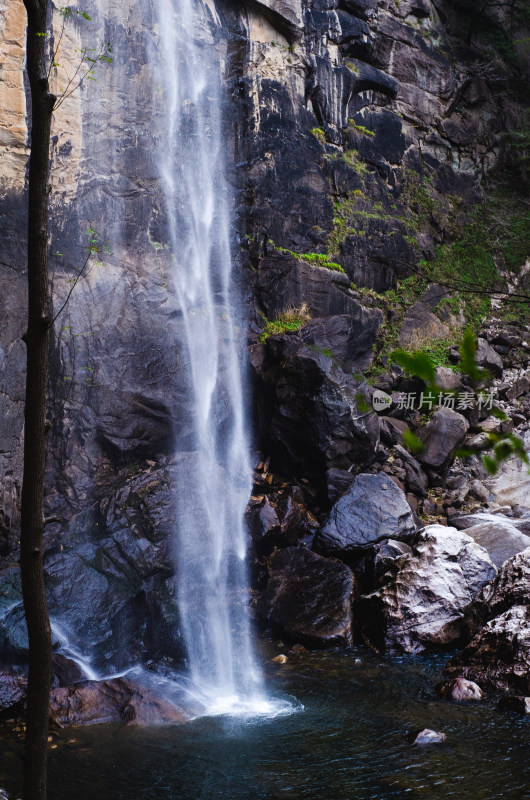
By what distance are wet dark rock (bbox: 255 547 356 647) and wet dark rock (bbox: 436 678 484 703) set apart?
1.95 metres

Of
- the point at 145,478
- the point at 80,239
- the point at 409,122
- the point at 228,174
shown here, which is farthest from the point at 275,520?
the point at 409,122

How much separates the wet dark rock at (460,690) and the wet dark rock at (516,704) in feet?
1.00

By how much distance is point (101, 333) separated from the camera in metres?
11.3

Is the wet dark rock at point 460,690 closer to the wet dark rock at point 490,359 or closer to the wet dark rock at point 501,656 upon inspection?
the wet dark rock at point 501,656

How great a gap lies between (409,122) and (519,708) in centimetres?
→ 1537

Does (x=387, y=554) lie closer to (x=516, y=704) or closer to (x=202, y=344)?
(x=516, y=704)

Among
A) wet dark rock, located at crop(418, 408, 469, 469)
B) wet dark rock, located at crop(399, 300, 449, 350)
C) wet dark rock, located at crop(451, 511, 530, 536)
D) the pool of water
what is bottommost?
the pool of water

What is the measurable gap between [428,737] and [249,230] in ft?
34.9

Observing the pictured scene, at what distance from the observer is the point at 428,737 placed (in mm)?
5469

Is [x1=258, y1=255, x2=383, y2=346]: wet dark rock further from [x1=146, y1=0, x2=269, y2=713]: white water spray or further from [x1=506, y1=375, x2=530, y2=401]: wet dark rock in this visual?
[x1=506, y1=375, x2=530, y2=401]: wet dark rock

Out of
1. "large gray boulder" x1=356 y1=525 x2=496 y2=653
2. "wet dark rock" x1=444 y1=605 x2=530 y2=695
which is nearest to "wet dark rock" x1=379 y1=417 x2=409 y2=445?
"large gray boulder" x1=356 y1=525 x2=496 y2=653

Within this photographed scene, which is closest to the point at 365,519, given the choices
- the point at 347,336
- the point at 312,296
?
the point at 347,336

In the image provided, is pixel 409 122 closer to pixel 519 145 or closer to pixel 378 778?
pixel 519 145

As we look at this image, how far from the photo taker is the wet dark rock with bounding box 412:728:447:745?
17.8 ft
